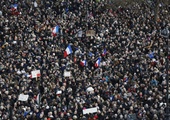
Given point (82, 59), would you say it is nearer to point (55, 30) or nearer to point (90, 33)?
point (55, 30)

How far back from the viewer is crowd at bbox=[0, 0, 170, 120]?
32.3 meters

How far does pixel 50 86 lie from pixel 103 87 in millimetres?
3150

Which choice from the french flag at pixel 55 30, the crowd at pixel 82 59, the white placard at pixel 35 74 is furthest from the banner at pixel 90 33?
the white placard at pixel 35 74

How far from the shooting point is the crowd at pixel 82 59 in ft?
106

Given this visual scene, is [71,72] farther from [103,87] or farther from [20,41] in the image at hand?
[20,41]

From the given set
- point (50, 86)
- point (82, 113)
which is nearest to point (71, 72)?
point (50, 86)

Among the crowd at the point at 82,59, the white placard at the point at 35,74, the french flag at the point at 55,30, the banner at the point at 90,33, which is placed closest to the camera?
the crowd at the point at 82,59

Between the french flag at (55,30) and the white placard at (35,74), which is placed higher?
the french flag at (55,30)

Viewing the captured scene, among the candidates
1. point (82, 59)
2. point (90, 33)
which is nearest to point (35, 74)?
point (82, 59)

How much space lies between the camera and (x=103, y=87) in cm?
3422

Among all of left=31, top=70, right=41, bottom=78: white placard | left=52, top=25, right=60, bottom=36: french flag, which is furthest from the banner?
left=31, top=70, right=41, bottom=78: white placard

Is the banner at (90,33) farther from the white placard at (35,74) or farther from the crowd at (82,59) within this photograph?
the white placard at (35,74)

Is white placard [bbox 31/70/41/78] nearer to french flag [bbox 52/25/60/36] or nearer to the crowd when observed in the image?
the crowd

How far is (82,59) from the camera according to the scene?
37.8m
